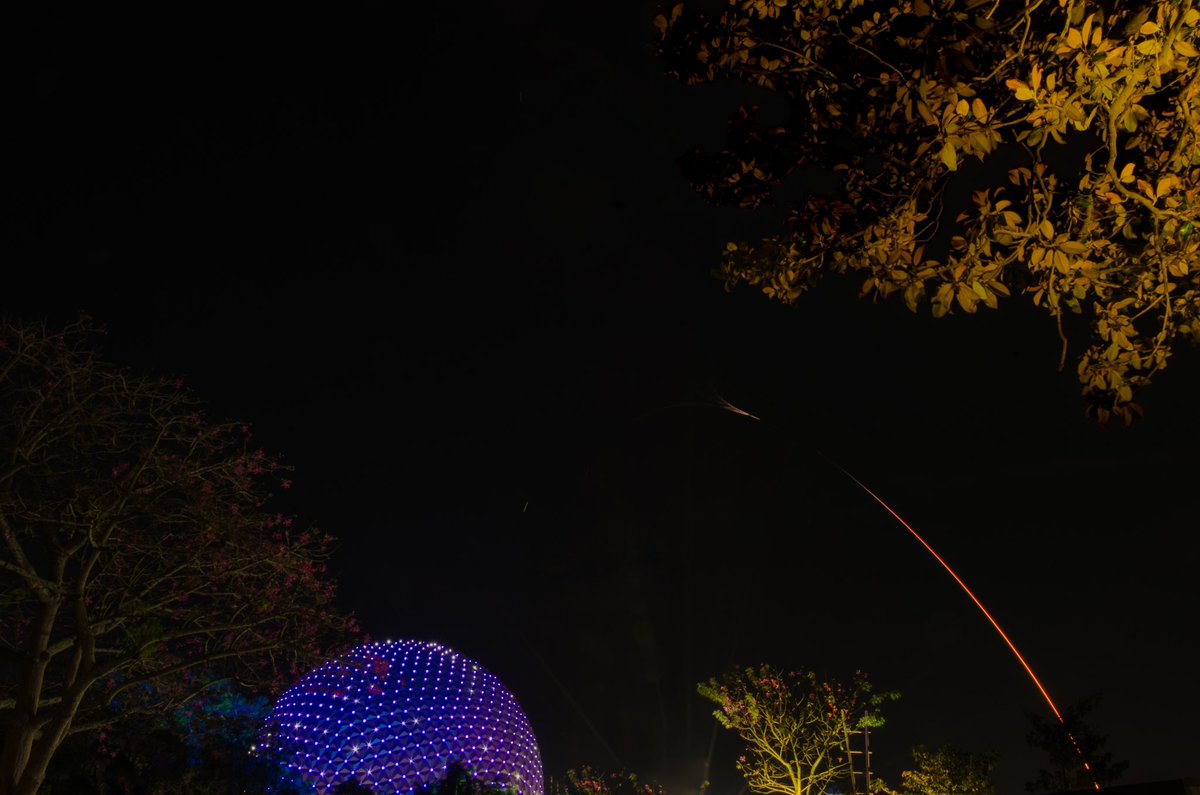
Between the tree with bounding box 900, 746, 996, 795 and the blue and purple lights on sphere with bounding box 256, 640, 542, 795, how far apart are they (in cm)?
1374

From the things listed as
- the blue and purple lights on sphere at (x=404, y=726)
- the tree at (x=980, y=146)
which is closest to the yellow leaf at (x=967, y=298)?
the tree at (x=980, y=146)

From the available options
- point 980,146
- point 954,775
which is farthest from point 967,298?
point 954,775

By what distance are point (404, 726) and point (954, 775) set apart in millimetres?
17709

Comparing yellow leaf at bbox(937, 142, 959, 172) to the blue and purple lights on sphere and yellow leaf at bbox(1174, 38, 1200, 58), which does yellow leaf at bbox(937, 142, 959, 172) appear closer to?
yellow leaf at bbox(1174, 38, 1200, 58)

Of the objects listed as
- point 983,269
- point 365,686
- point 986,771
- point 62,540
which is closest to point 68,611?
point 62,540

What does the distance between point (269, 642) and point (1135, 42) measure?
42.0 feet

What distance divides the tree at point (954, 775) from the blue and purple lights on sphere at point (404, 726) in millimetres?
13742

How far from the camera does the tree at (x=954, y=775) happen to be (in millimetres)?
29234

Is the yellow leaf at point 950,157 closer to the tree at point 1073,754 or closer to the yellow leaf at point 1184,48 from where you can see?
the yellow leaf at point 1184,48

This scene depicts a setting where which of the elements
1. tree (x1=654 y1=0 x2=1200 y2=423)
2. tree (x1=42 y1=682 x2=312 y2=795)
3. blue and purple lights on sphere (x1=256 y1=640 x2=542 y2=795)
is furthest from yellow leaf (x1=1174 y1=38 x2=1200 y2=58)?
blue and purple lights on sphere (x1=256 y1=640 x2=542 y2=795)

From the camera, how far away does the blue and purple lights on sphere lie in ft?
98.9

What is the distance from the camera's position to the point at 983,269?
4.95 meters

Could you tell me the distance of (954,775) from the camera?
29.5m

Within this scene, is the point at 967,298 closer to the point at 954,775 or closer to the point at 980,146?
the point at 980,146
